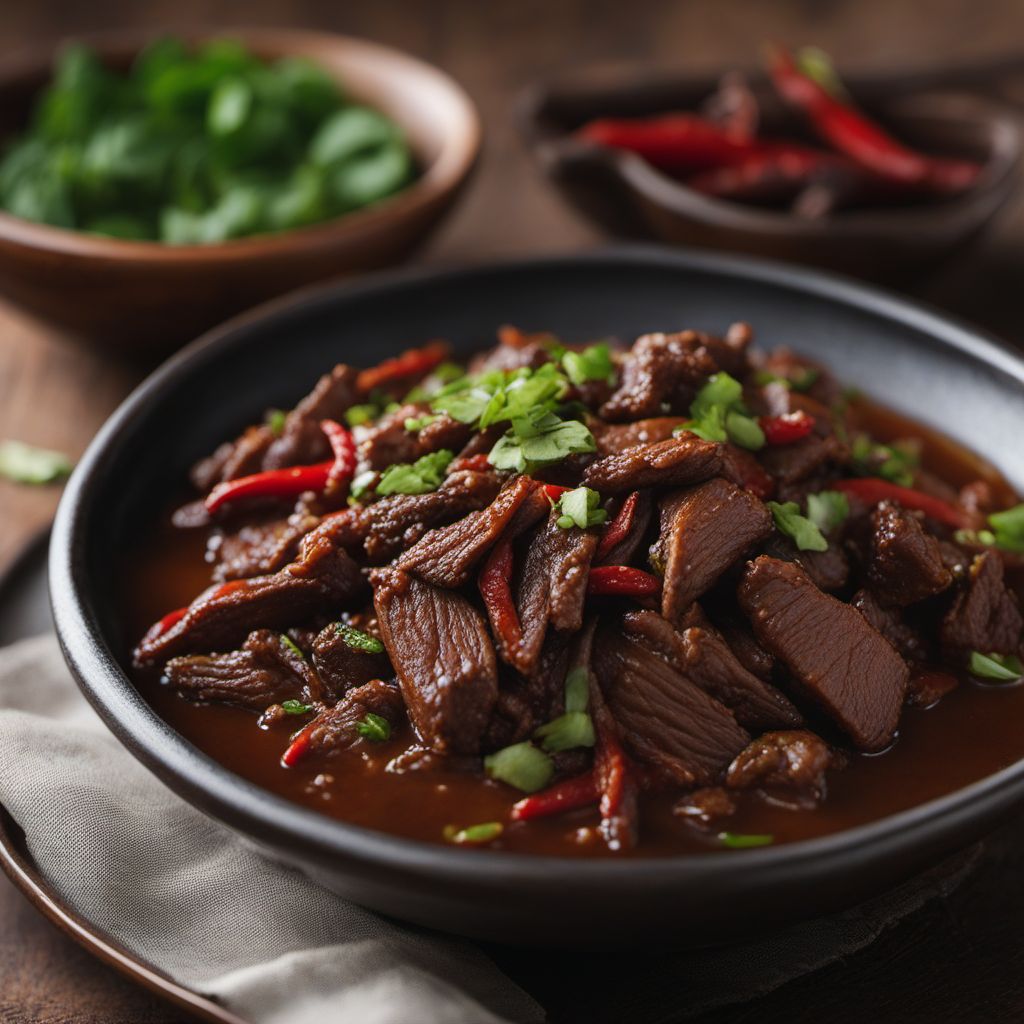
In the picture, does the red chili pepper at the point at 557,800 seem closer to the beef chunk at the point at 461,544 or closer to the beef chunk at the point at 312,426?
the beef chunk at the point at 461,544

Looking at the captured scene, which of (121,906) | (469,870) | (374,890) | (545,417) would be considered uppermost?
(545,417)

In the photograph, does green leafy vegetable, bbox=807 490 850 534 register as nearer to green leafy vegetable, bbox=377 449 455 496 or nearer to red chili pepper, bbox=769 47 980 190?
green leafy vegetable, bbox=377 449 455 496

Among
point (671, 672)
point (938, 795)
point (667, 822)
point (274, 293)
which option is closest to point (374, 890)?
point (667, 822)

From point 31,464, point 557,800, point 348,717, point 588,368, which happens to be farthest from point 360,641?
point 31,464

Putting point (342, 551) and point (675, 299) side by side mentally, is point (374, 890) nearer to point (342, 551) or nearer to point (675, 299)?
point (342, 551)

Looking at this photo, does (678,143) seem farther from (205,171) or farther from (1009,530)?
(1009,530)

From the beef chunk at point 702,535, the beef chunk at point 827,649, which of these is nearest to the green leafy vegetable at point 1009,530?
the beef chunk at point 827,649

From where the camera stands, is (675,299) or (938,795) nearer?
(938,795)
